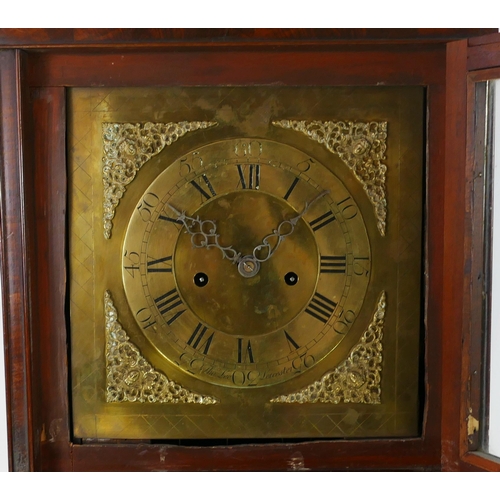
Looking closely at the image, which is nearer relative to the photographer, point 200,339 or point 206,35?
point 206,35

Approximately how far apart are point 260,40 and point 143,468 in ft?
4.07

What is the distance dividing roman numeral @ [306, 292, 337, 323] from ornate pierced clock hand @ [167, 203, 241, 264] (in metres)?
0.24

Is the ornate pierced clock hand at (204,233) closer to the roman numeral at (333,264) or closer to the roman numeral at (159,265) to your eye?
the roman numeral at (159,265)

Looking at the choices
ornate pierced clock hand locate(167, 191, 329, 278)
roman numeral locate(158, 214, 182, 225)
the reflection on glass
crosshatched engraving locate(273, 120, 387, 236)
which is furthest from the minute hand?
the reflection on glass

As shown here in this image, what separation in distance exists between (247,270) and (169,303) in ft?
0.79

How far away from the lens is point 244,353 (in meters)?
2.12

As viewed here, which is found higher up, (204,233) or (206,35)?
(206,35)

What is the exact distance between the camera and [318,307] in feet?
6.95

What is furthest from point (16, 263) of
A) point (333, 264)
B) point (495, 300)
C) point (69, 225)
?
point (495, 300)

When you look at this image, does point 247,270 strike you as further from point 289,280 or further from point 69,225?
point 69,225

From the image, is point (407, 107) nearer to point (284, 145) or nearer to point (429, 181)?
point (429, 181)

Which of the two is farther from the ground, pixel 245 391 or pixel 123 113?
pixel 123 113


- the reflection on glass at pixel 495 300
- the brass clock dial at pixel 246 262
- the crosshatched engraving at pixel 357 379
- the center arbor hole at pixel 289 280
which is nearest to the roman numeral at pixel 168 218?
the brass clock dial at pixel 246 262

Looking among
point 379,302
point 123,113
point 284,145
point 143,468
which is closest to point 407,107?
point 284,145
